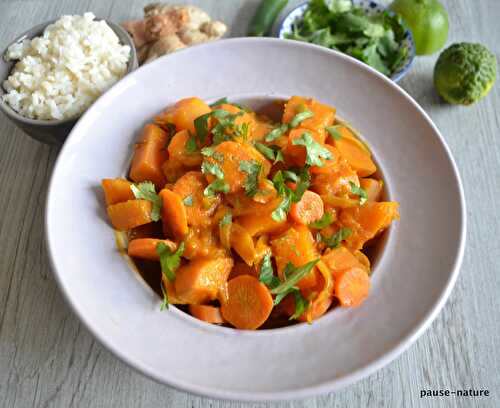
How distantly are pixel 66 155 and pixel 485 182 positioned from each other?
1.92 meters

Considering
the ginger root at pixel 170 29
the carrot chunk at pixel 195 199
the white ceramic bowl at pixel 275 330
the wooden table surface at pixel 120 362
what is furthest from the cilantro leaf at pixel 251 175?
the ginger root at pixel 170 29

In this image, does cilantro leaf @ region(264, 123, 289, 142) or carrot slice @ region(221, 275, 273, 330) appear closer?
carrot slice @ region(221, 275, 273, 330)

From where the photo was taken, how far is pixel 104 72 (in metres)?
2.19

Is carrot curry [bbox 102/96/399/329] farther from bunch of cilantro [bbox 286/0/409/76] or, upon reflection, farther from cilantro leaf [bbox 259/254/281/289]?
bunch of cilantro [bbox 286/0/409/76]

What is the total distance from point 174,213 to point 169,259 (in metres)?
0.16

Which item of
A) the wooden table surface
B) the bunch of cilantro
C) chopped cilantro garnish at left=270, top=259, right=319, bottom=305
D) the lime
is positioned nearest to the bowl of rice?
the wooden table surface

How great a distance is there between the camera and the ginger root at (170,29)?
264cm

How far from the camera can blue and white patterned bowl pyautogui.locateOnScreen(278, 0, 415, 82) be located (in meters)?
2.57

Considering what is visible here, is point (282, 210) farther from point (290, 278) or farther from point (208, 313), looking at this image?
point (208, 313)

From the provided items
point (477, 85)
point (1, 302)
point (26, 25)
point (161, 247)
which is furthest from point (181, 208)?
point (26, 25)

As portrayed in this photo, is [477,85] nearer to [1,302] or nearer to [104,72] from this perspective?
[104,72]

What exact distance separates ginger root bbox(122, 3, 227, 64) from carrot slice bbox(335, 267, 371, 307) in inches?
64.6

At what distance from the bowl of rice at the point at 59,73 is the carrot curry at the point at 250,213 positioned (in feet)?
1.58

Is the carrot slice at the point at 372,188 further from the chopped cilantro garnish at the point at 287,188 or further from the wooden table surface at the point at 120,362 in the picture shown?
the wooden table surface at the point at 120,362
